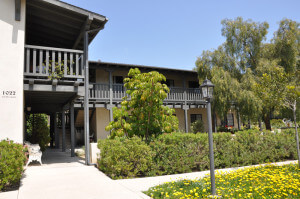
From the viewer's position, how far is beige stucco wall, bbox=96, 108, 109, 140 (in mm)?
16766

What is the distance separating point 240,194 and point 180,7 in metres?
8.96

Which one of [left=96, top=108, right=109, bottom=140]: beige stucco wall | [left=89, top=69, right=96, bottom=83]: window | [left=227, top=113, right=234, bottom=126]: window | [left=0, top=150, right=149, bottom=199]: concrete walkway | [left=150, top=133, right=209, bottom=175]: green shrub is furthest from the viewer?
[left=227, top=113, right=234, bottom=126]: window

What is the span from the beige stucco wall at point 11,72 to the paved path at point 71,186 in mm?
1564

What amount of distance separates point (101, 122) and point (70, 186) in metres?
11.4

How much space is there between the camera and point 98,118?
663 inches

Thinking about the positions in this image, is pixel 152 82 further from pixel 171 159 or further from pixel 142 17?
pixel 142 17

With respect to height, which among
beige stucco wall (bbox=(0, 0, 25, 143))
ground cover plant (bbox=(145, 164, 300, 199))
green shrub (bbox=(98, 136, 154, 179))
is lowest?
ground cover plant (bbox=(145, 164, 300, 199))

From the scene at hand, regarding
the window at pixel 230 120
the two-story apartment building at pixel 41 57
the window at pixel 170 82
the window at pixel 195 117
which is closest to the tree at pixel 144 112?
the two-story apartment building at pixel 41 57

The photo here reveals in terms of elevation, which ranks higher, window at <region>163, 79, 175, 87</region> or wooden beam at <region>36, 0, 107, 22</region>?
wooden beam at <region>36, 0, 107, 22</region>

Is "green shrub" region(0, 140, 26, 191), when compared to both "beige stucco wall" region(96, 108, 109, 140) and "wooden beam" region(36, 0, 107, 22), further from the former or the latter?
"beige stucco wall" region(96, 108, 109, 140)

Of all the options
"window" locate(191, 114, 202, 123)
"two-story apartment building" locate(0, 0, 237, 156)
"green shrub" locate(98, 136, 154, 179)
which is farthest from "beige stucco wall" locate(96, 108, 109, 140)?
"green shrub" locate(98, 136, 154, 179)

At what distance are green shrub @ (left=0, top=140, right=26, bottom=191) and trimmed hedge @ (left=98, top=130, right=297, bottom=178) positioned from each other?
233 centimetres

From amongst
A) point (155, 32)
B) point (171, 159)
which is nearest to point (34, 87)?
point (171, 159)

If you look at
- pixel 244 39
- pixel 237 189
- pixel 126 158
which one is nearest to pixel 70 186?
pixel 126 158
